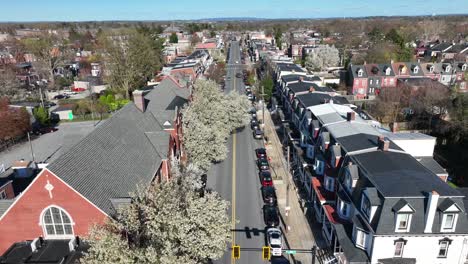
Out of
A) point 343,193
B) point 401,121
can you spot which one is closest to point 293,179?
point 343,193

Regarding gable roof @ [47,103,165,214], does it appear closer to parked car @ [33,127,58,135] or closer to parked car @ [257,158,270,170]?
parked car @ [257,158,270,170]

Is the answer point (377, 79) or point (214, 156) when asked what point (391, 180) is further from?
point (377, 79)

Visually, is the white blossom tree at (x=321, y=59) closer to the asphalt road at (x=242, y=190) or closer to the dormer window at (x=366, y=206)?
the asphalt road at (x=242, y=190)

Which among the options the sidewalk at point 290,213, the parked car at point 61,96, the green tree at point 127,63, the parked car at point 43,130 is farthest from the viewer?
the parked car at point 61,96

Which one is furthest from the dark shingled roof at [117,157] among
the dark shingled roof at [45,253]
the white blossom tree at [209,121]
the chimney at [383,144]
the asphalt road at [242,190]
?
the chimney at [383,144]

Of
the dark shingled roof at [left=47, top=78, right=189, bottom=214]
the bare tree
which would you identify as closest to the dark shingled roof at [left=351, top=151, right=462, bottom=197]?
the dark shingled roof at [left=47, top=78, right=189, bottom=214]

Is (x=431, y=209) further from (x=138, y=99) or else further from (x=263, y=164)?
(x=138, y=99)

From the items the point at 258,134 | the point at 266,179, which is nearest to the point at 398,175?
the point at 266,179
